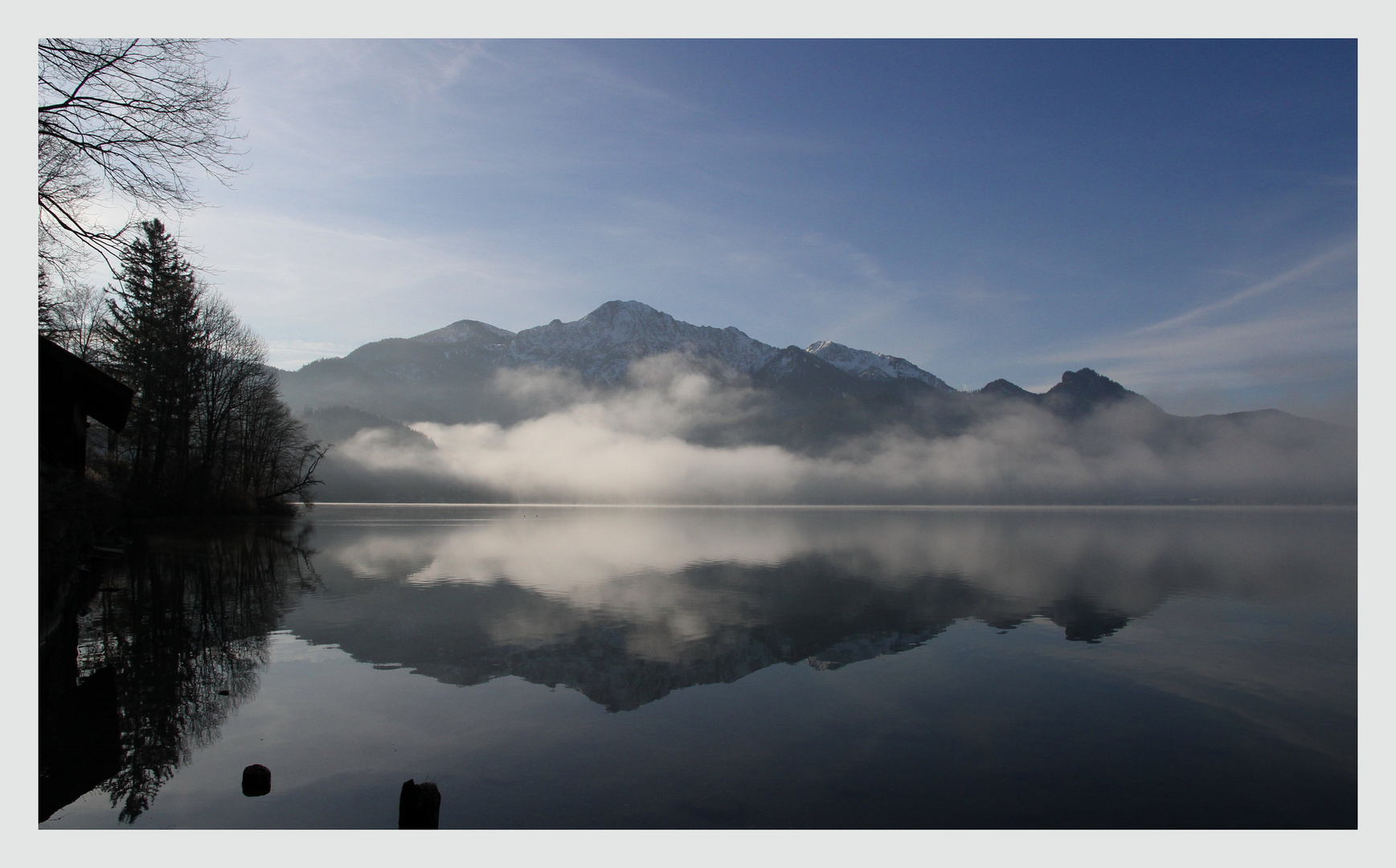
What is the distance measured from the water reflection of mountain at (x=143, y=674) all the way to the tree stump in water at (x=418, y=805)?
2651 mm

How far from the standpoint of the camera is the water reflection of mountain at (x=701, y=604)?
1264 cm

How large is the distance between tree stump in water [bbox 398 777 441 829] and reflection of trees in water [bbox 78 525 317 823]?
2.64m

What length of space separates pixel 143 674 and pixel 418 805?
7.32 meters

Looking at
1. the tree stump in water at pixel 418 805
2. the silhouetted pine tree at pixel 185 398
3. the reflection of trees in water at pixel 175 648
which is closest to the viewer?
the tree stump in water at pixel 418 805

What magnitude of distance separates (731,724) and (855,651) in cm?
503

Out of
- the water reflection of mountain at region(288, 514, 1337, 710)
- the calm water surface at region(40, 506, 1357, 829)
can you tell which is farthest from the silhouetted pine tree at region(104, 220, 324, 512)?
the calm water surface at region(40, 506, 1357, 829)

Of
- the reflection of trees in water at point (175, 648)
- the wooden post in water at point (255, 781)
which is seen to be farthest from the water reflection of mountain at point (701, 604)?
the wooden post in water at point (255, 781)

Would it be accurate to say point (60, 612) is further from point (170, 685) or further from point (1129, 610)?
point (1129, 610)

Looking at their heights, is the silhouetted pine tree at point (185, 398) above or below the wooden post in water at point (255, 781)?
above

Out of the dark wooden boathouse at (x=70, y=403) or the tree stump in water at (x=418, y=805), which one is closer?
the tree stump in water at (x=418, y=805)

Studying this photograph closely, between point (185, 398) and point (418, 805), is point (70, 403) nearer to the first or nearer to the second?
point (418, 805)

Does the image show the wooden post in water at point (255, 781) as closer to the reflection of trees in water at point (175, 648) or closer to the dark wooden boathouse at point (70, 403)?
the reflection of trees in water at point (175, 648)

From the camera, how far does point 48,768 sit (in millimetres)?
7336

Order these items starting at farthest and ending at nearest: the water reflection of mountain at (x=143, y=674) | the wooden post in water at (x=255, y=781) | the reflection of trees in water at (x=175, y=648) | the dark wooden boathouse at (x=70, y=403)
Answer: the dark wooden boathouse at (x=70, y=403)
the reflection of trees in water at (x=175, y=648)
the water reflection of mountain at (x=143, y=674)
the wooden post in water at (x=255, y=781)
